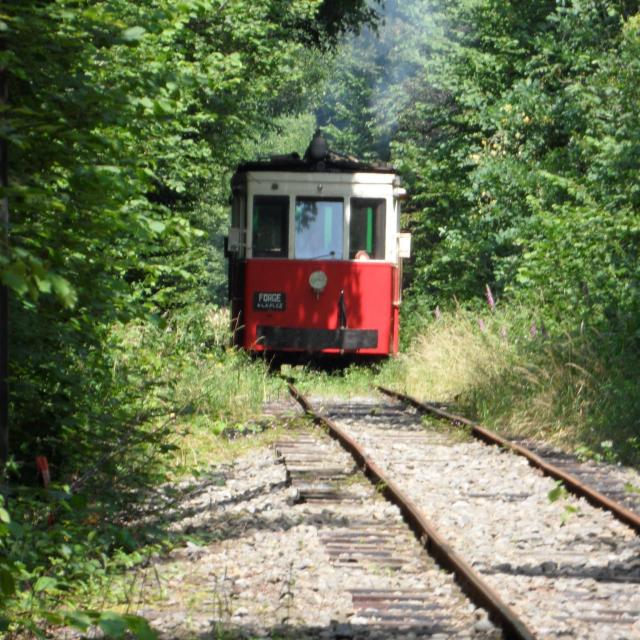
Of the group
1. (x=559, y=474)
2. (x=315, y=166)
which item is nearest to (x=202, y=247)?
(x=315, y=166)

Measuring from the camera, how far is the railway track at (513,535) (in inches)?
203

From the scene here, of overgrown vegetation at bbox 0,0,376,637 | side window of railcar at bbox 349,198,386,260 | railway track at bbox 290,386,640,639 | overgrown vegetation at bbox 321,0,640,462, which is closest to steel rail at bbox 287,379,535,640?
railway track at bbox 290,386,640,639

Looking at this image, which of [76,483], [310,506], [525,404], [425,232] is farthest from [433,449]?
[425,232]

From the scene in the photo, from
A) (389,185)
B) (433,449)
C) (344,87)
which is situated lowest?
(433,449)

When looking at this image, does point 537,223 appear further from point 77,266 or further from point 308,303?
point 77,266

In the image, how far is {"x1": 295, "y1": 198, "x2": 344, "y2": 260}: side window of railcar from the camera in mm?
17984

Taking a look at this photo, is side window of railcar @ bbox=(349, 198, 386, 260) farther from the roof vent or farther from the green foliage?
the green foliage

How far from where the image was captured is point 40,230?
570 cm

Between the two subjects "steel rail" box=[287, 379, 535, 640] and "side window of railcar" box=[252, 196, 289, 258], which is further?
"side window of railcar" box=[252, 196, 289, 258]

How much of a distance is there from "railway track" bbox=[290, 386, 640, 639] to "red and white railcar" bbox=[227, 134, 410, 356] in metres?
6.88

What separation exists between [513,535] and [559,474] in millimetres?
1906

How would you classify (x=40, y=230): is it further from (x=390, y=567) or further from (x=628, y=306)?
(x=628, y=306)

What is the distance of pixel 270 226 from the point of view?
18.0m

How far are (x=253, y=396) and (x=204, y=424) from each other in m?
2.05
